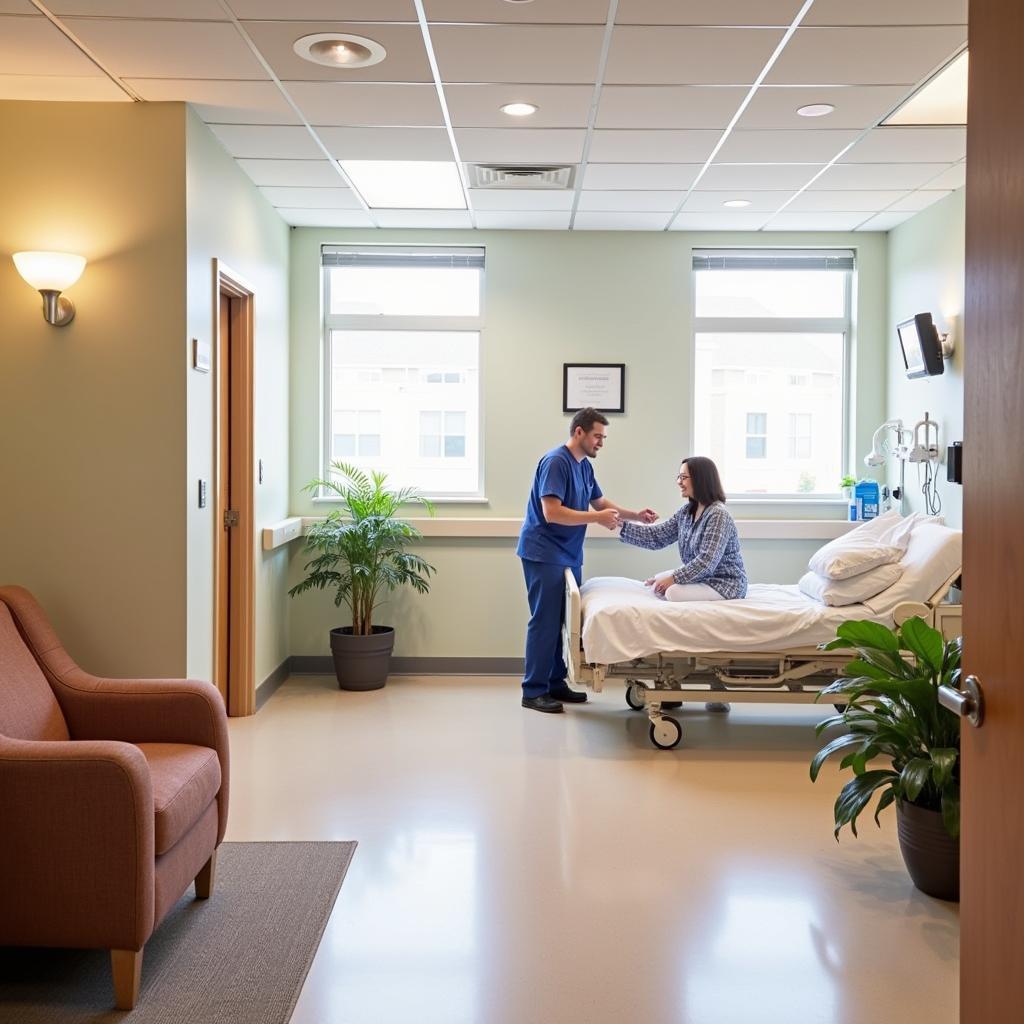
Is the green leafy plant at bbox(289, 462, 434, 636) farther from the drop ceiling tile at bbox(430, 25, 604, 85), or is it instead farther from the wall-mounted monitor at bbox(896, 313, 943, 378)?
the wall-mounted monitor at bbox(896, 313, 943, 378)

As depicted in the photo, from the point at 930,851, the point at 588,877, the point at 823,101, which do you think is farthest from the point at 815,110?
the point at 588,877

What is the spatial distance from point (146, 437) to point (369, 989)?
7.40ft

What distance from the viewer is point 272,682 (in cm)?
566

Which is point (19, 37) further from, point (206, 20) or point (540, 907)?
point (540, 907)

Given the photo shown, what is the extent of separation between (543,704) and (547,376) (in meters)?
2.04

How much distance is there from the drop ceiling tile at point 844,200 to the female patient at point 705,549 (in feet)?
5.16

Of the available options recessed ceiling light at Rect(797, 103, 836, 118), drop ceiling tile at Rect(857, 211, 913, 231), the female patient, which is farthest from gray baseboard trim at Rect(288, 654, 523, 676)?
recessed ceiling light at Rect(797, 103, 836, 118)

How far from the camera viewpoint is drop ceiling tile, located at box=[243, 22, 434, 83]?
3.21 meters

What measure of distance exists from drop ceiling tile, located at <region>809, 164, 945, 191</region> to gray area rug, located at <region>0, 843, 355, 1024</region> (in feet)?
12.6

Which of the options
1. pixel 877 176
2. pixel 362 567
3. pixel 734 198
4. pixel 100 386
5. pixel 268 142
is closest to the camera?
pixel 100 386

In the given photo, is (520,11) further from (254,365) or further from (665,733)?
(665,733)

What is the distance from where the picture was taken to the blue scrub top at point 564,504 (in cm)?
521

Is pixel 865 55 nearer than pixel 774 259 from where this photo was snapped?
Yes

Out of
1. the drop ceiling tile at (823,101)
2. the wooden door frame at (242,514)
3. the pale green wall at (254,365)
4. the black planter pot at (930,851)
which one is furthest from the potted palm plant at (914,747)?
the wooden door frame at (242,514)
